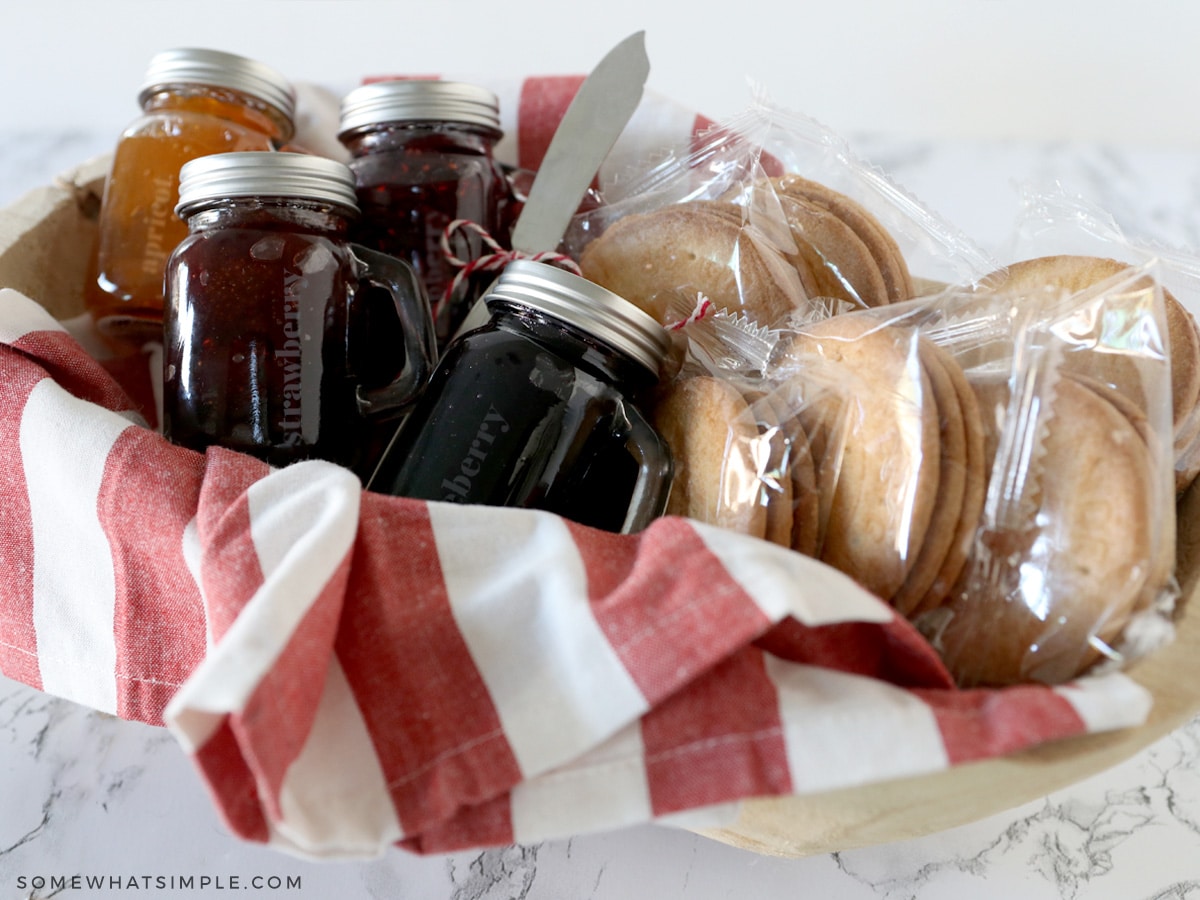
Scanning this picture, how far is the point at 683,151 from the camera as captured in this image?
964mm

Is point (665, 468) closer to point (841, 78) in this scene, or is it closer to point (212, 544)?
point (212, 544)

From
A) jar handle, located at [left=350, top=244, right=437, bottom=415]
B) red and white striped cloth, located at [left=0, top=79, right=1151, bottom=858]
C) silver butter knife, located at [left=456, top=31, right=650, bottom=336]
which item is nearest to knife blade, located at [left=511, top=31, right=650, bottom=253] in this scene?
silver butter knife, located at [left=456, top=31, right=650, bottom=336]

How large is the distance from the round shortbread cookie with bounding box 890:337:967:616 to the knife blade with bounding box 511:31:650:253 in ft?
1.37

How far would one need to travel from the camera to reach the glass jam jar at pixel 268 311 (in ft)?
2.22

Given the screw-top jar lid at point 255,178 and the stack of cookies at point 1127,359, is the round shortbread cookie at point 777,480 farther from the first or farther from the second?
the screw-top jar lid at point 255,178

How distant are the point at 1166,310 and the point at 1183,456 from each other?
10 centimetres

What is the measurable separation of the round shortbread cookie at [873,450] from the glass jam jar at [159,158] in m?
0.55

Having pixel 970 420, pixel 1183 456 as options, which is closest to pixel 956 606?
pixel 970 420

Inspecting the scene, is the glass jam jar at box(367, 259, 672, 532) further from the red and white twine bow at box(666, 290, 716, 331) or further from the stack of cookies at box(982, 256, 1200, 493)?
the stack of cookies at box(982, 256, 1200, 493)

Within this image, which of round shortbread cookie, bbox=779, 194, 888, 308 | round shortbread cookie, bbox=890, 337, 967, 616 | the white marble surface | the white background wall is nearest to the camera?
round shortbread cookie, bbox=890, 337, 967, 616

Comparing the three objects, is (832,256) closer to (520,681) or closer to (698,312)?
(698,312)

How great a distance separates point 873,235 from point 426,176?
1.24 ft

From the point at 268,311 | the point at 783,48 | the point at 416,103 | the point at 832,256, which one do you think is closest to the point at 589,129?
the point at 416,103

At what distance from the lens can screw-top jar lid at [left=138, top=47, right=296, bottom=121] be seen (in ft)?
2.78
